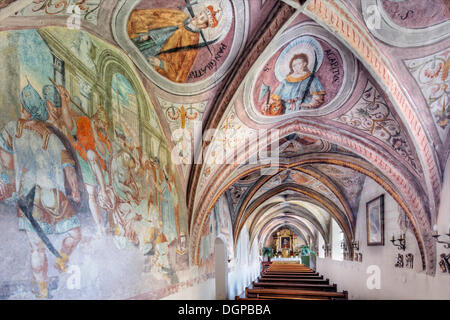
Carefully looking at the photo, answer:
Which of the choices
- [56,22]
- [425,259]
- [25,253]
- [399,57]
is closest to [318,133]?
[399,57]

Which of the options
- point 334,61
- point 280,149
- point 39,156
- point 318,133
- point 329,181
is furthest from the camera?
point 329,181

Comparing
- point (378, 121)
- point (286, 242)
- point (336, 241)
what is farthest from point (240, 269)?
point (286, 242)

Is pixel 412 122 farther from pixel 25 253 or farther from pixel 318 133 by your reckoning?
pixel 25 253

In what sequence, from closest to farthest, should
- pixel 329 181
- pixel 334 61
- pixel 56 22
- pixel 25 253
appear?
pixel 25 253
pixel 56 22
pixel 334 61
pixel 329 181

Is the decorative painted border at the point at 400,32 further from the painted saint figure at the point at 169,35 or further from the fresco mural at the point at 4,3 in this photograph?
the fresco mural at the point at 4,3

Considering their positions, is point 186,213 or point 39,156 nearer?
point 39,156

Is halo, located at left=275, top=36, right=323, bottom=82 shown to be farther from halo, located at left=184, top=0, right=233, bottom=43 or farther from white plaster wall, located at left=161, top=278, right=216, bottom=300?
white plaster wall, located at left=161, top=278, right=216, bottom=300

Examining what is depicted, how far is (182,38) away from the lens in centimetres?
546

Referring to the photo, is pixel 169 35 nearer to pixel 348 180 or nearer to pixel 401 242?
pixel 401 242

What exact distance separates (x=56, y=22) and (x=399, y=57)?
532 cm

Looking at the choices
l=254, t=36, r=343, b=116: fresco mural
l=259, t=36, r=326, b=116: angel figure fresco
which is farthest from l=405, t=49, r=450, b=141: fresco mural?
l=259, t=36, r=326, b=116: angel figure fresco

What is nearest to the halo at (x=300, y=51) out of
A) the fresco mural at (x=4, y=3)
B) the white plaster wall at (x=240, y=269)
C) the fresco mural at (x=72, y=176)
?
the fresco mural at (x=72, y=176)

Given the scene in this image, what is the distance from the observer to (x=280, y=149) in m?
11.0

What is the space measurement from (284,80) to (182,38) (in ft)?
8.68
